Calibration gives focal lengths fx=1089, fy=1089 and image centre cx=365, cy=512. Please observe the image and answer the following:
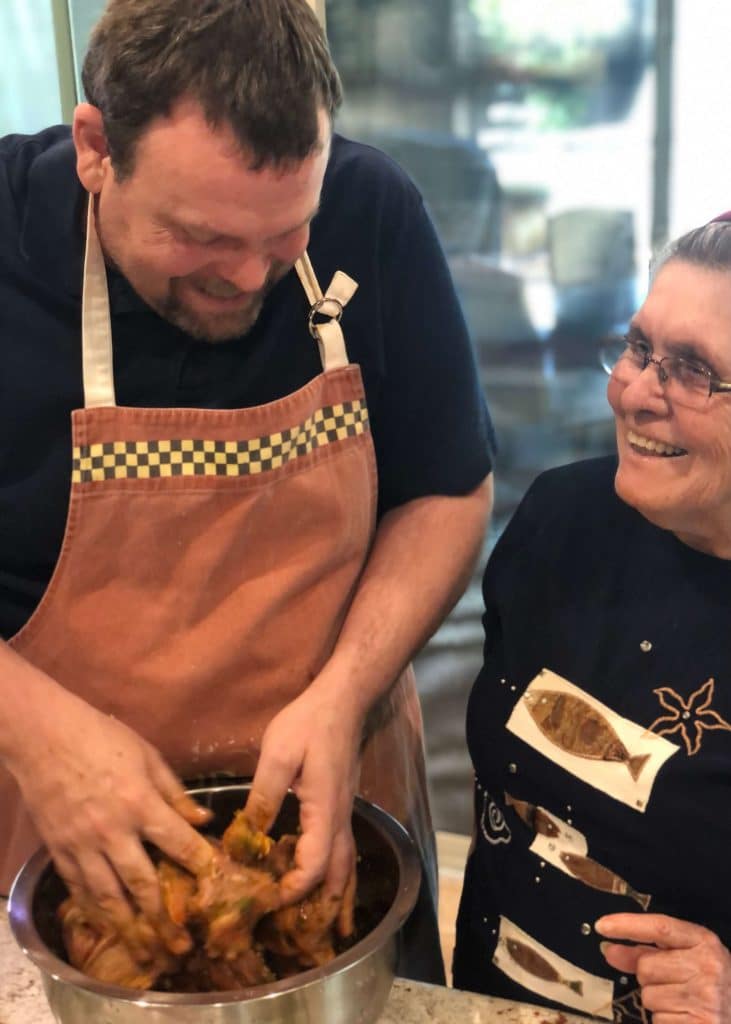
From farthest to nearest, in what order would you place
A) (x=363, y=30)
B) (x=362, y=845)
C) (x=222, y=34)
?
(x=363, y=30) → (x=362, y=845) → (x=222, y=34)

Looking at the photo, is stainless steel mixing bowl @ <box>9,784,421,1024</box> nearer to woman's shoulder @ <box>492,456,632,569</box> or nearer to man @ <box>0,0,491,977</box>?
man @ <box>0,0,491,977</box>

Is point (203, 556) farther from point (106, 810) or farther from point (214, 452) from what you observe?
point (106, 810)

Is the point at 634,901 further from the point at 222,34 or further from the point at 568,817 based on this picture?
the point at 222,34

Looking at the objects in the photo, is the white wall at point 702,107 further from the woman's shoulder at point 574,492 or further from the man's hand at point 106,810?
the man's hand at point 106,810

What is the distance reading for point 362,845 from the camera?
1171mm

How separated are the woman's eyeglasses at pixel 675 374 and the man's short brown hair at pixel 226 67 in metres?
0.50

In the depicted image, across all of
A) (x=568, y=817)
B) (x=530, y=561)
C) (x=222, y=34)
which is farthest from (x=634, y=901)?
(x=222, y=34)

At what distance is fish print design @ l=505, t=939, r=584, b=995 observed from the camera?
51.3 inches

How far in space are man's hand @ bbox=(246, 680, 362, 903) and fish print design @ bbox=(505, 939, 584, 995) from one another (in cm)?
34

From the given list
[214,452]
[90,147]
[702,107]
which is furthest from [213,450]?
[702,107]

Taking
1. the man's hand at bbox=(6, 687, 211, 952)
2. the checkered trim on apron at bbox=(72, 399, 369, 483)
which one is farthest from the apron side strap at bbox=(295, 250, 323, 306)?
the man's hand at bbox=(6, 687, 211, 952)

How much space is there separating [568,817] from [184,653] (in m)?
0.50

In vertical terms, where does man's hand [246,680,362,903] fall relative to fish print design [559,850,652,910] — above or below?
above

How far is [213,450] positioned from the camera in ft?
4.23
